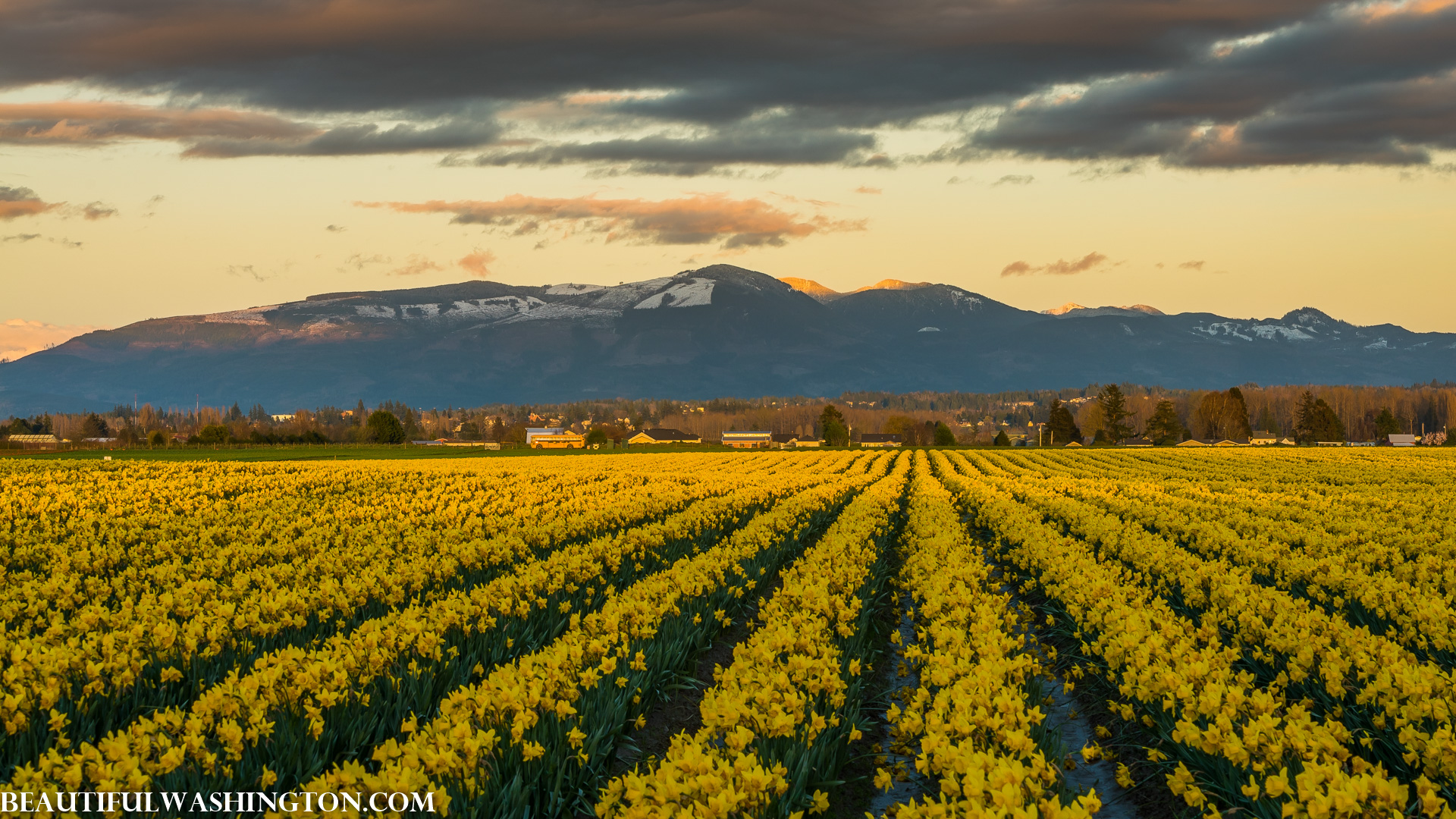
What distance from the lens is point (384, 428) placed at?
126 meters

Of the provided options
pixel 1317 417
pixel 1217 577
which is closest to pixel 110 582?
pixel 1217 577

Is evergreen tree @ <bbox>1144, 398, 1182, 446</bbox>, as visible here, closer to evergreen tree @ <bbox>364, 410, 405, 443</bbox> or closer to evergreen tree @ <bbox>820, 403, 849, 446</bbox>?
evergreen tree @ <bbox>820, 403, 849, 446</bbox>

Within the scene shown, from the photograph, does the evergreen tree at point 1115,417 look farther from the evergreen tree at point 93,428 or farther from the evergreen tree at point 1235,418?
the evergreen tree at point 93,428

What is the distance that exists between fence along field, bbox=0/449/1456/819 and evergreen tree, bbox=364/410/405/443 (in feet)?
359

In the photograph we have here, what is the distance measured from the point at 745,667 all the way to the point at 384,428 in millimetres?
125704

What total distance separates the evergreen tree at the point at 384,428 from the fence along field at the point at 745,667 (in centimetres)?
10937

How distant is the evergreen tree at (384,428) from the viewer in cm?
12544

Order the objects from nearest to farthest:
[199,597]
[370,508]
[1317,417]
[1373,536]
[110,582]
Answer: [199,597]
[110,582]
[1373,536]
[370,508]
[1317,417]

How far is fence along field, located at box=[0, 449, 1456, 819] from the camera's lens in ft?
20.2

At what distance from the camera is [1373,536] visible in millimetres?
18531

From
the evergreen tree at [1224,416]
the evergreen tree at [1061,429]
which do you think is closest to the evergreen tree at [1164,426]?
the evergreen tree at [1061,429]

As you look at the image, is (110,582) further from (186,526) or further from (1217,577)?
(1217,577)

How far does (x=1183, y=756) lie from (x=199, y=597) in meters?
10.8

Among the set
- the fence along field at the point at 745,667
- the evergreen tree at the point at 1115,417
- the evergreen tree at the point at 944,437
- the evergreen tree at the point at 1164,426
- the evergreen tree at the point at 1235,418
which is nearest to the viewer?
the fence along field at the point at 745,667
